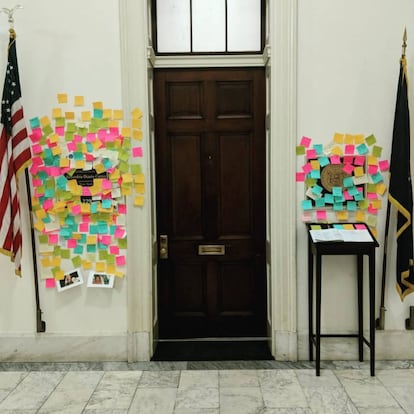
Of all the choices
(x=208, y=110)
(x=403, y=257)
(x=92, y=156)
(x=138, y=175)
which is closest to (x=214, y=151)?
(x=208, y=110)

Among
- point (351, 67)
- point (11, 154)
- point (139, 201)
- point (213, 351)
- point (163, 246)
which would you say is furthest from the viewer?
point (163, 246)

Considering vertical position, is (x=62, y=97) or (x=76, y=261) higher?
(x=62, y=97)

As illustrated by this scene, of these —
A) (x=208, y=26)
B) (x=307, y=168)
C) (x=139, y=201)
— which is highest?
(x=208, y=26)

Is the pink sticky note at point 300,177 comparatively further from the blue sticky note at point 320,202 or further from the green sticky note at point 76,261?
the green sticky note at point 76,261

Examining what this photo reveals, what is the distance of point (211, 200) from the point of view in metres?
3.67

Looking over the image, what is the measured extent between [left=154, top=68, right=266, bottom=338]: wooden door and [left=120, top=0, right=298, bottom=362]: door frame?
0.19m

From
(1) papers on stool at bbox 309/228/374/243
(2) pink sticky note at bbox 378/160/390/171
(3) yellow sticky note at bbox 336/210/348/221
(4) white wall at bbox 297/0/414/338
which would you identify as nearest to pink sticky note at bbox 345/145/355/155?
(4) white wall at bbox 297/0/414/338

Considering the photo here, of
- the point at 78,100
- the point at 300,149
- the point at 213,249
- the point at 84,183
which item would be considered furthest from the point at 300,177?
the point at 78,100

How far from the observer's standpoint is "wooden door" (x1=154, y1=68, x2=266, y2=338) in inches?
141

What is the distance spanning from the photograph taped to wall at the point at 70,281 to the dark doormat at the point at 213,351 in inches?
31.1

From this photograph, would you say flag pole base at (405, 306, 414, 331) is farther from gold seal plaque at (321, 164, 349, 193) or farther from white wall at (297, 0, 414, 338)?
gold seal plaque at (321, 164, 349, 193)

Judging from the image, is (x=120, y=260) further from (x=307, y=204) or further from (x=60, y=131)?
(x=307, y=204)

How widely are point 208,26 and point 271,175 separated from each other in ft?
4.16

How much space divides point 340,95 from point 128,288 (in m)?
2.02
